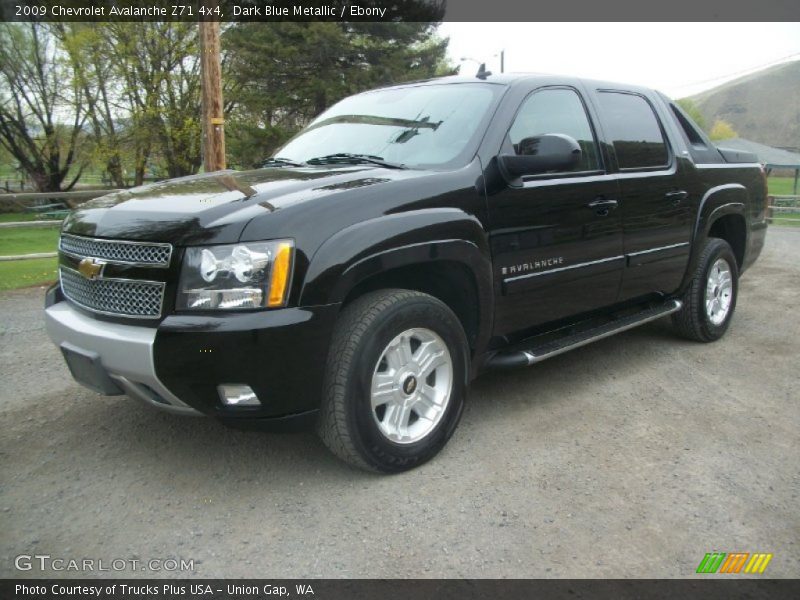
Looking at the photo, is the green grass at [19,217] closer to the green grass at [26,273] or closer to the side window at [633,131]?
the green grass at [26,273]

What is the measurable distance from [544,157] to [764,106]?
541 ft

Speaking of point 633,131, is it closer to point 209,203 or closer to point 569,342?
point 569,342

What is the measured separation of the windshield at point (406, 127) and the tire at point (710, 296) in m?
2.41

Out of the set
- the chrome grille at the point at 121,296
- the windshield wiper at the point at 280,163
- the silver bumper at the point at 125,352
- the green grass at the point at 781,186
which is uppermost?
the windshield wiper at the point at 280,163

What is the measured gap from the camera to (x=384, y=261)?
2.86 meters

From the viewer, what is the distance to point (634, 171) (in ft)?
14.0

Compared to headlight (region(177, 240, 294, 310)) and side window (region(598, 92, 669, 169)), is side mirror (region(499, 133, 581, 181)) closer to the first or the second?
side window (region(598, 92, 669, 169))

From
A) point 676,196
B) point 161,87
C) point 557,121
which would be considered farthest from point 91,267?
point 161,87

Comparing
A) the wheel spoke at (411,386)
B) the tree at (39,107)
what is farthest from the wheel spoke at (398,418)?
the tree at (39,107)

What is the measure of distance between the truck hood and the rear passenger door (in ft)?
5.51

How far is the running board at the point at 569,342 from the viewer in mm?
3531

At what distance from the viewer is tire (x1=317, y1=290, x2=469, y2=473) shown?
281 cm

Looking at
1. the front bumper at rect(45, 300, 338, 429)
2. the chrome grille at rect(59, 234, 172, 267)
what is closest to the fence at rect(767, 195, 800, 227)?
the front bumper at rect(45, 300, 338, 429)

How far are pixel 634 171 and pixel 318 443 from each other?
2642 mm
